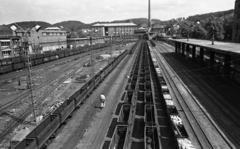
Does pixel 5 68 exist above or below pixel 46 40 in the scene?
below

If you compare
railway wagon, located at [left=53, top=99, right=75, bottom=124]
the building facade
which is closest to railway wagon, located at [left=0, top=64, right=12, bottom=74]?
the building facade

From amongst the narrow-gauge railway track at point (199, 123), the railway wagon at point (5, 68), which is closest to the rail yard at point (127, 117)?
the narrow-gauge railway track at point (199, 123)

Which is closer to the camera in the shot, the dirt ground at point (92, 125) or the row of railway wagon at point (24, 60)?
the dirt ground at point (92, 125)

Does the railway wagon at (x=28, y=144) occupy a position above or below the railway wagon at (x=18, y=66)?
below

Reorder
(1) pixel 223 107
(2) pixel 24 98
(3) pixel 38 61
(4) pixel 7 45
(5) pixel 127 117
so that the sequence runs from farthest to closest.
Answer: (4) pixel 7 45 → (3) pixel 38 61 → (2) pixel 24 98 → (1) pixel 223 107 → (5) pixel 127 117

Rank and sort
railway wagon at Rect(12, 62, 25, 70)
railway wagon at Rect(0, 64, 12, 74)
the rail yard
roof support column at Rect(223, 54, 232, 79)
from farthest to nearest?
railway wagon at Rect(12, 62, 25, 70) → railway wagon at Rect(0, 64, 12, 74) → roof support column at Rect(223, 54, 232, 79) → the rail yard

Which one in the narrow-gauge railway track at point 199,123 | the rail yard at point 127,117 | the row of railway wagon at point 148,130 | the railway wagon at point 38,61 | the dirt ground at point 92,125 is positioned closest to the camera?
the row of railway wagon at point 148,130

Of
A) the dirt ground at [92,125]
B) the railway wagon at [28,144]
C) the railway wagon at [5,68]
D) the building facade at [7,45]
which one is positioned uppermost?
the building facade at [7,45]

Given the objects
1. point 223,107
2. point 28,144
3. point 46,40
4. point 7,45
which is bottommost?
point 223,107

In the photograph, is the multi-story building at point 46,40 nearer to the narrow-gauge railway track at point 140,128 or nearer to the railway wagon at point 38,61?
the railway wagon at point 38,61

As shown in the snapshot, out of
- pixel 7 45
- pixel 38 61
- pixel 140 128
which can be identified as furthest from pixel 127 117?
pixel 7 45

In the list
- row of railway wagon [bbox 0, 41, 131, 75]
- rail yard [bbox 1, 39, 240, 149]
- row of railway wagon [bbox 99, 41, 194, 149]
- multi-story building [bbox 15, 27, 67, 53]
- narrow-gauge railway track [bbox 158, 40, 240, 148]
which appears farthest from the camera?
multi-story building [bbox 15, 27, 67, 53]

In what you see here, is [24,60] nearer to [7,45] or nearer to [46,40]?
[7,45]

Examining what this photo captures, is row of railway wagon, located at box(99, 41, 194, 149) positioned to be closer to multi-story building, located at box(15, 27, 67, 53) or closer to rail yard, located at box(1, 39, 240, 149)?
rail yard, located at box(1, 39, 240, 149)
